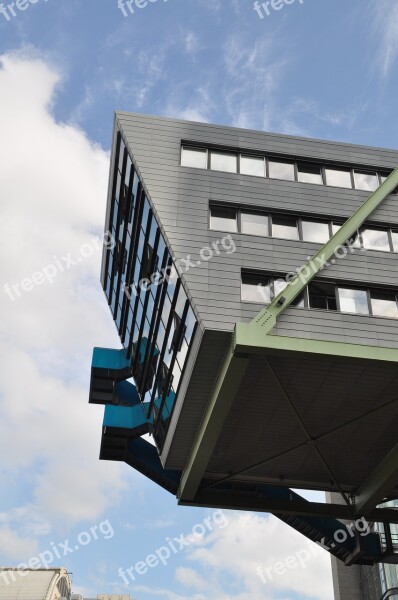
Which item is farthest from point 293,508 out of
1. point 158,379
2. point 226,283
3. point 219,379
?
point 226,283

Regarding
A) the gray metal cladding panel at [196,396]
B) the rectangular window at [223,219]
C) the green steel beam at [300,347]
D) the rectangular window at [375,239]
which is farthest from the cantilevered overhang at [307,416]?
the rectangular window at [223,219]

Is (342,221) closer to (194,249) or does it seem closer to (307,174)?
(307,174)

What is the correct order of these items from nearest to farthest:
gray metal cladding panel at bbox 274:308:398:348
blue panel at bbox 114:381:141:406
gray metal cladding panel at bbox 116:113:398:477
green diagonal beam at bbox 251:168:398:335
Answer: green diagonal beam at bbox 251:168:398:335
gray metal cladding panel at bbox 274:308:398:348
gray metal cladding panel at bbox 116:113:398:477
blue panel at bbox 114:381:141:406

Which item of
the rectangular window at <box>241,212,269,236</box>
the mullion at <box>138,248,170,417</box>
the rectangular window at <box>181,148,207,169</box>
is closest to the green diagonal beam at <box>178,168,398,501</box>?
the rectangular window at <box>241,212,269,236</box>

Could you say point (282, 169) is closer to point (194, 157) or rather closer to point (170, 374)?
point (194, 157)

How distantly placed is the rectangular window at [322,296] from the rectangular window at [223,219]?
3.83 m

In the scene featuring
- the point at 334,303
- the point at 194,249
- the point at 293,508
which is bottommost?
the point at 293,508

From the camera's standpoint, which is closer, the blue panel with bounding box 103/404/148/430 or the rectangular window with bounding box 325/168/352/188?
the rectangular window with bounding box 325/168/352/188

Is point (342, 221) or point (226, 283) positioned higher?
point (342, 221)

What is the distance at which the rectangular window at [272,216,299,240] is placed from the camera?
27.0m

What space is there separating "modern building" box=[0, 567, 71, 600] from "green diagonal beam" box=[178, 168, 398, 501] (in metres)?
89.1

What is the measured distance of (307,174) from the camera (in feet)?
96.2

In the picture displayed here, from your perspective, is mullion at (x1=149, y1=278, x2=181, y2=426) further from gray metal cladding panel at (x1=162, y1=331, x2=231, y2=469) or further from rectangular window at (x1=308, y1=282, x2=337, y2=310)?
rectangular window at (x1=308, y1=282, x2=337, y2=310)

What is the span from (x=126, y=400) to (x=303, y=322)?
18.3m
